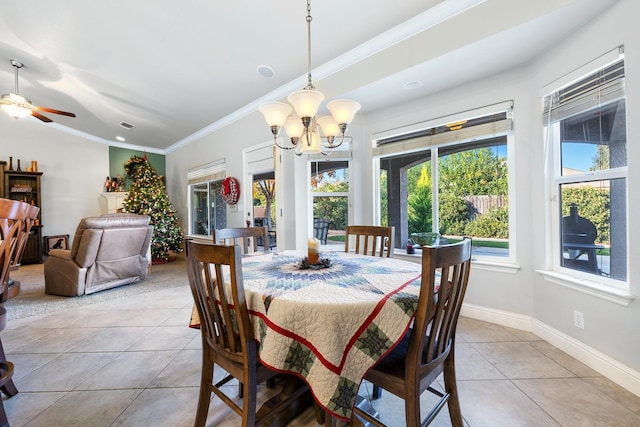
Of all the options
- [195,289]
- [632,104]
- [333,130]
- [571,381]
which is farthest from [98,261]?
[632,104]

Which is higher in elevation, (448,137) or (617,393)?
(448,137)

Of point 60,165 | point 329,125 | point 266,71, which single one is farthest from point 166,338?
point 60,165

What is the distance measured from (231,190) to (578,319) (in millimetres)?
4533

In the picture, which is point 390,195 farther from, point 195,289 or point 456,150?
point 195,289

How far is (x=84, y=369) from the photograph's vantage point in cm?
192

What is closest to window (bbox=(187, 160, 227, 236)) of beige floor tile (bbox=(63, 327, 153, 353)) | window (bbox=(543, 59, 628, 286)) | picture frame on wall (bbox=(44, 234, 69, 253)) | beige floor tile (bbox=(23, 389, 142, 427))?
picture frame on wall (bbox=(44, 234, 69, 253))

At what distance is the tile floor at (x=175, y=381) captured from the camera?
147 centimetres

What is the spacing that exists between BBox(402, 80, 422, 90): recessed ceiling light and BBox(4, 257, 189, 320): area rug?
3.83 metres

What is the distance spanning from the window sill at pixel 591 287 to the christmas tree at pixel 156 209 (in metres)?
6.13

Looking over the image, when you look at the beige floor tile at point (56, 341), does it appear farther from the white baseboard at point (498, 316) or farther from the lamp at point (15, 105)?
the white baseboard at point (498, 316)

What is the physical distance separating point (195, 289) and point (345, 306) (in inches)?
26.3

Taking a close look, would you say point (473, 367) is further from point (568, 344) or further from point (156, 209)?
point (156, 209)

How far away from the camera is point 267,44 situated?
Answer: 2816 mm

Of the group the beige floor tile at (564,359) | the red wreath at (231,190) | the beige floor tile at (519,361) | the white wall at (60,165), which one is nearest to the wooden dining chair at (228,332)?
the beige floor tile at (519,361)
